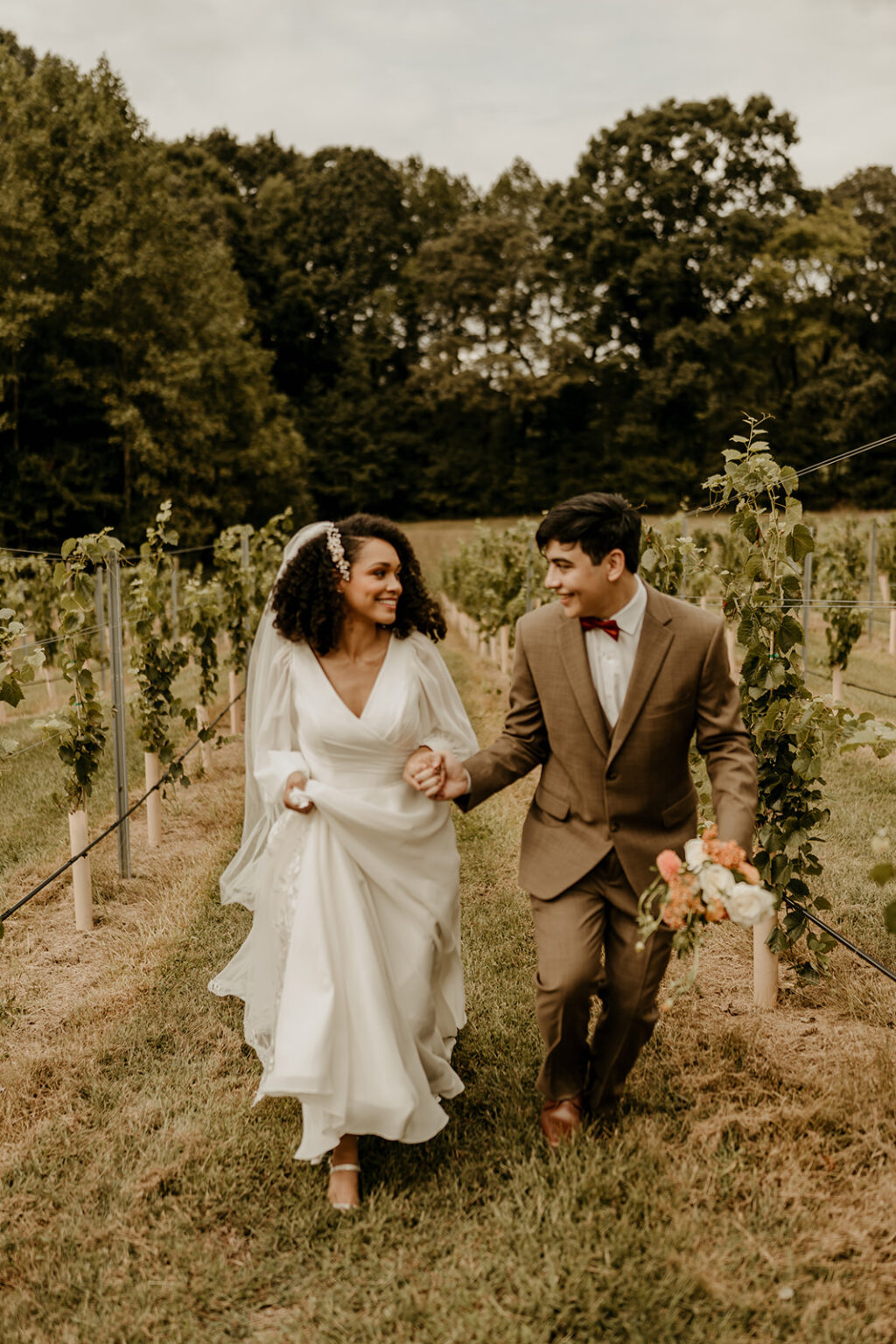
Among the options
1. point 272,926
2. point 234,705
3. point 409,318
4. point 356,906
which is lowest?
point 234,705

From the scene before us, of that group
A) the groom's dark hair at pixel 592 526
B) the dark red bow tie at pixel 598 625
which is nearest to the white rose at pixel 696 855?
the dark red bow tie at pixel 598 625

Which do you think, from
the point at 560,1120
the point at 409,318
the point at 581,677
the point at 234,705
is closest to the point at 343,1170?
the point at 560,1120

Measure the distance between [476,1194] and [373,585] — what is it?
5.46 ft

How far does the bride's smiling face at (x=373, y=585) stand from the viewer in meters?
3.06

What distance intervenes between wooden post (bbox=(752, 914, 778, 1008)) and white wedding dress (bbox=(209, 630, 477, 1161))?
1.29 m

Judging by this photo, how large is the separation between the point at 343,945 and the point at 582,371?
125 feet

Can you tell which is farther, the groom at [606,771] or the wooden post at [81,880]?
the wooden post at [81,880]

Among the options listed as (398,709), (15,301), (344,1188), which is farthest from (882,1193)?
(15,301)

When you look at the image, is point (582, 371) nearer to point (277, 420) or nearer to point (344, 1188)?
point (277, 420)

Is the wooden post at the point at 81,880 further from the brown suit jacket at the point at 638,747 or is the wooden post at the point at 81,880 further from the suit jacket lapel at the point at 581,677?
the suit jacket lapel at the point at 581,677

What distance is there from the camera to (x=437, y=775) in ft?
9.81

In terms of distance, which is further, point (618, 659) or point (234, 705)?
point (234, 705)

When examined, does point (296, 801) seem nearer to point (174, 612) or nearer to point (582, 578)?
point (582, 578)

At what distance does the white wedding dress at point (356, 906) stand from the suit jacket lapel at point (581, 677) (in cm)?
46
